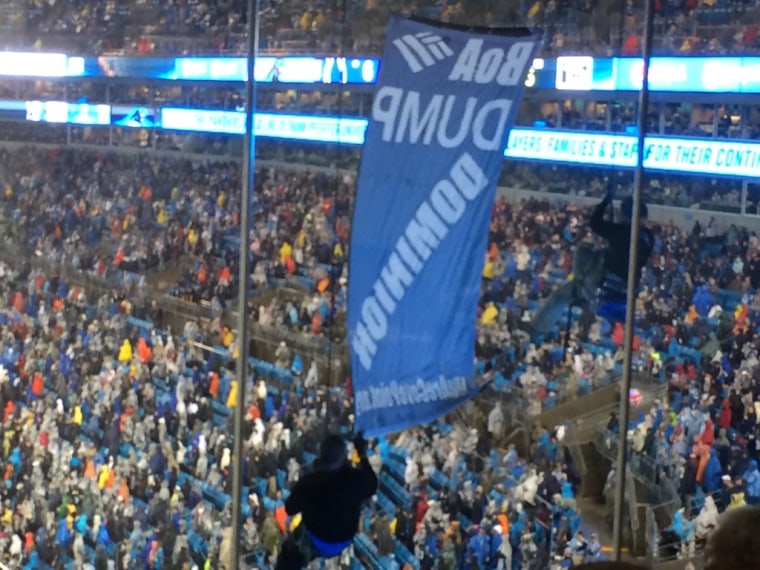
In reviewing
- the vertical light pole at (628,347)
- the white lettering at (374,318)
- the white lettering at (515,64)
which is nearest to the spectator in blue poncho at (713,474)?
the vertical light pole at (628,347)

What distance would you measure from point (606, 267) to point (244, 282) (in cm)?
139

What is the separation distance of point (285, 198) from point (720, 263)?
1.53m

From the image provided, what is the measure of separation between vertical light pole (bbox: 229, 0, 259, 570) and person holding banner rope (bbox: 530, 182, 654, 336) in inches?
44.4

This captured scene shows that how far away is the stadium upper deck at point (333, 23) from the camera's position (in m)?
2.45

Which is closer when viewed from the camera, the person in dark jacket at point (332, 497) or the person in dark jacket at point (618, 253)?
the person in dark jacket at point (618, 253)

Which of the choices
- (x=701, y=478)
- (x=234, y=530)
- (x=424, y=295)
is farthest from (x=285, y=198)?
(x=701, y=478)

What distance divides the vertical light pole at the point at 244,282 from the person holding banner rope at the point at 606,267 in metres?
1.13

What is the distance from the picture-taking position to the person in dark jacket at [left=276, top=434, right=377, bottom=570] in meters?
3.09

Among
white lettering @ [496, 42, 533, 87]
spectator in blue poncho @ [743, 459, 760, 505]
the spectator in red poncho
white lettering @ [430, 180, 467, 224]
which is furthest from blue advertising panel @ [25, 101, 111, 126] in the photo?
spectator in blue poncho @ [743, 459, 760, 505]

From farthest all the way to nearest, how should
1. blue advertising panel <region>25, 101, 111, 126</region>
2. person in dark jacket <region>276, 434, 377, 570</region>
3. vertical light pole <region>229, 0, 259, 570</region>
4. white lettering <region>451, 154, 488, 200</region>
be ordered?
1. blue advertising panel <region>25, 101, 111, 126</region>
2. vertical light pole <region>229, 0, 259, 570</region>
3. person in dark jacket <region>276, 434, 377, 570</region>
4. white lettering <region>451, 154, 488, 200</region>

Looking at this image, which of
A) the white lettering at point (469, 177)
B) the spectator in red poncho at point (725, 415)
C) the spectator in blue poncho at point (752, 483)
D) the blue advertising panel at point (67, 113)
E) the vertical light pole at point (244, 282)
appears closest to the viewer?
the spectator in blue poncho at point (752, 483)

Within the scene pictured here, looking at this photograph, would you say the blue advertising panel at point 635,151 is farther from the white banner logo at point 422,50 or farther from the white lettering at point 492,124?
the white banner logo at point 422,50

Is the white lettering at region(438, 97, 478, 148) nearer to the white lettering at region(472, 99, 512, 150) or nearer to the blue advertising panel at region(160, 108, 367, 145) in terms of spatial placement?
the white lettering at region(472, 99, 512, 150)

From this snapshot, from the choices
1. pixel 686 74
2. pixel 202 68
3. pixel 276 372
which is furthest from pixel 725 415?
pixel 202 68
